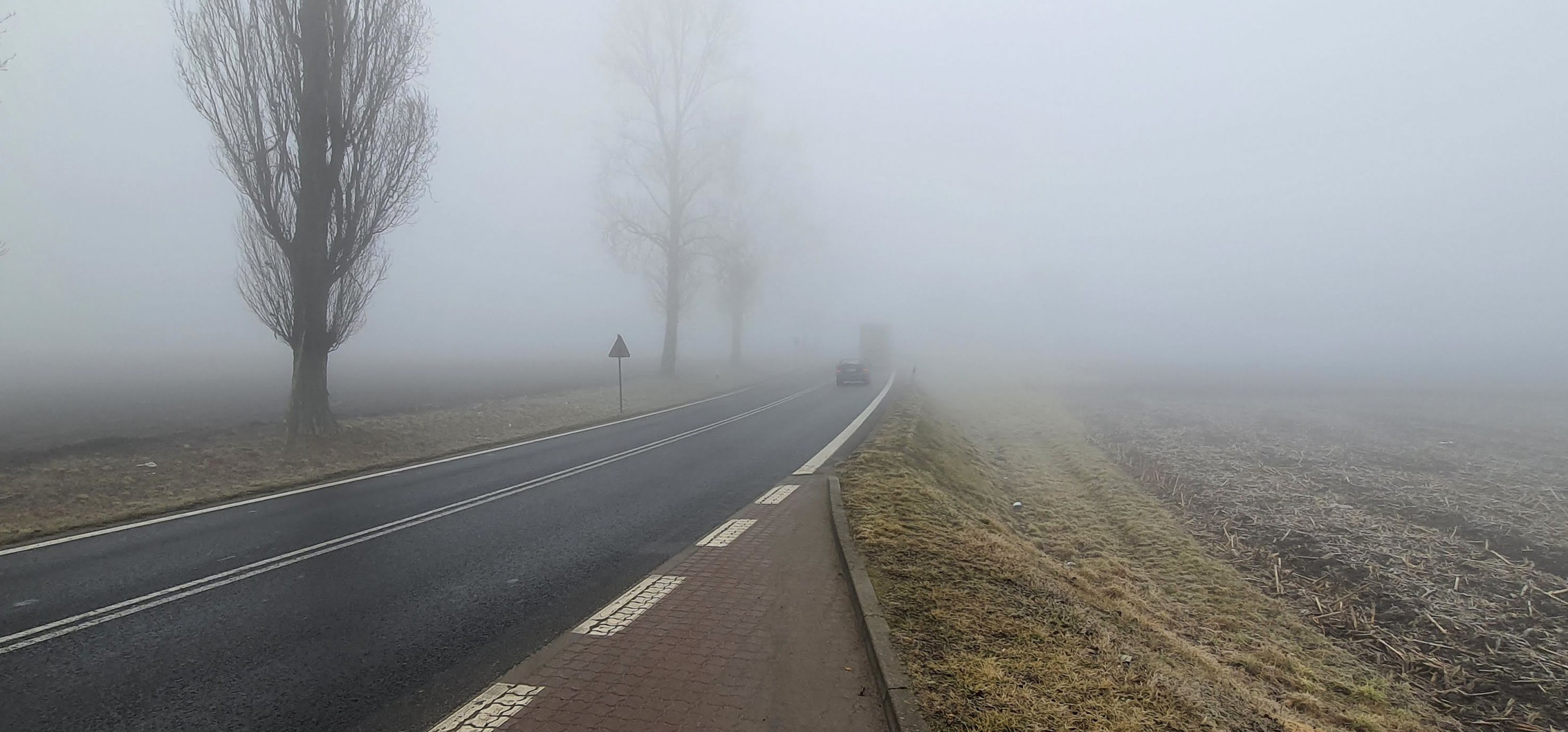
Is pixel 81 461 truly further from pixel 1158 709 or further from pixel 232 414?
pixel 1158 709

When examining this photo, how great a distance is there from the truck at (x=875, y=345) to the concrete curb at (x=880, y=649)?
48.6 metres

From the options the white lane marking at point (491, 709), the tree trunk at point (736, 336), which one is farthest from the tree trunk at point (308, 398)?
the tree trunk at point (736, 336)

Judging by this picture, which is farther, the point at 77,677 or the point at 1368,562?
the point at 1368,562

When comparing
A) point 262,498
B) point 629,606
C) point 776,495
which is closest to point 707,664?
point 629,606

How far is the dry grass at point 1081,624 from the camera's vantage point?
3818 mm

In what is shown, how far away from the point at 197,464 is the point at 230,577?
24.0 ft

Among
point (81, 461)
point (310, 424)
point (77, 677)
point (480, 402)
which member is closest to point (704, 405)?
point (480, 402)

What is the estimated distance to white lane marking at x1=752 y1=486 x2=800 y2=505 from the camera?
888 centimetres

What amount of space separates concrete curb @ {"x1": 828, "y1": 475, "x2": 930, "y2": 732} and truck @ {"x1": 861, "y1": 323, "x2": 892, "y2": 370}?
48573 mm

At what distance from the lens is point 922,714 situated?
11.4 ft

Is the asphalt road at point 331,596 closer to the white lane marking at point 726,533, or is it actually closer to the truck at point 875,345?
the white lane marking at point 726,533

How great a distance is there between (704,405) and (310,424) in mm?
12546

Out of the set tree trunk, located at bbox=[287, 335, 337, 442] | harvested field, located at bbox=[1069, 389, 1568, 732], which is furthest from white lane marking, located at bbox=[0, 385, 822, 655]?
harvested field, located at bbox=[1069, 389, 1568, 732]

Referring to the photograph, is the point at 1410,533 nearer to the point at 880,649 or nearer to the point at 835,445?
the point at 835,445
